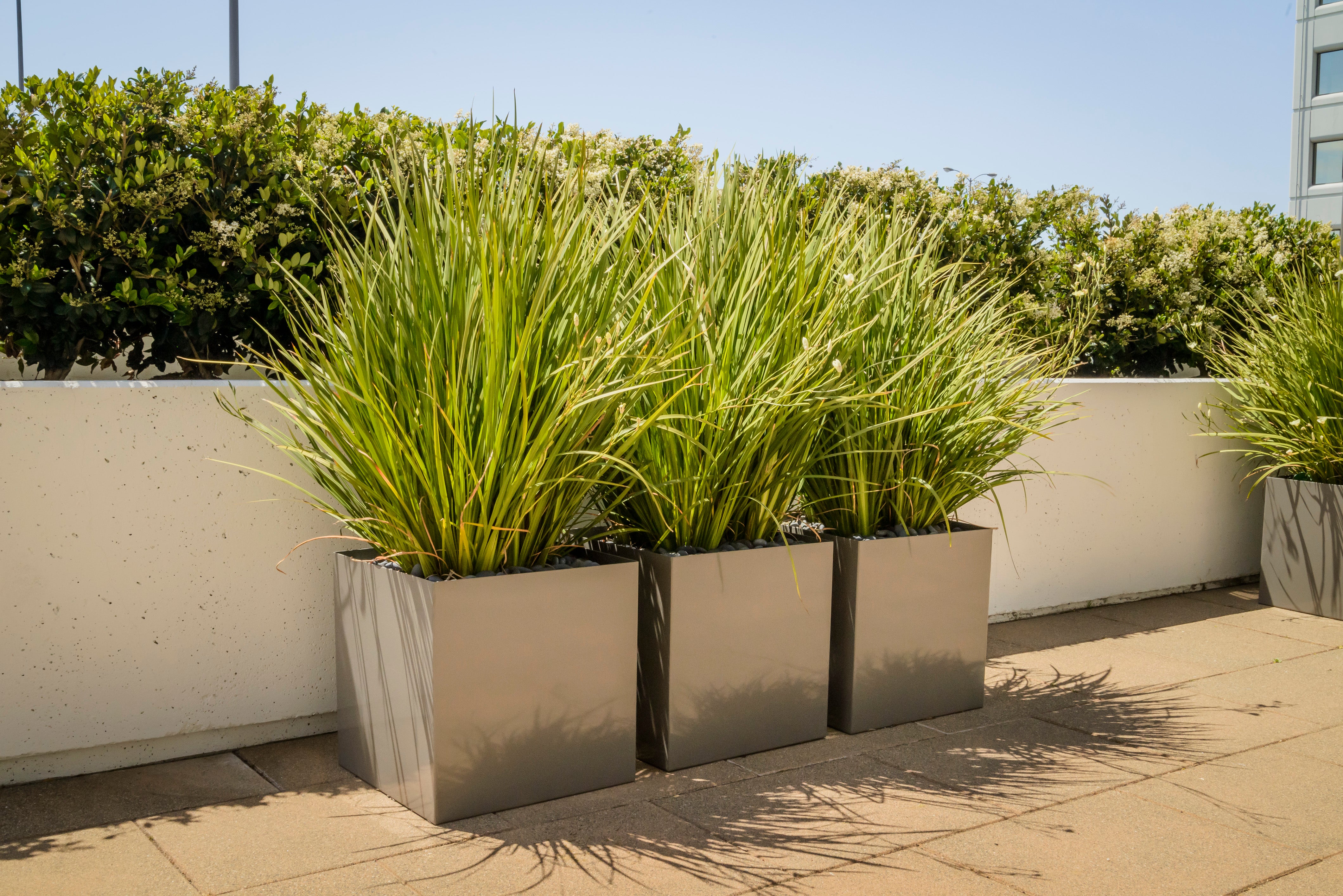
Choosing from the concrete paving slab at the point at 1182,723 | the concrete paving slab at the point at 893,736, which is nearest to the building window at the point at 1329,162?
the concrete paving slab at the point at 1182,723

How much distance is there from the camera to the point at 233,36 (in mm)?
12266

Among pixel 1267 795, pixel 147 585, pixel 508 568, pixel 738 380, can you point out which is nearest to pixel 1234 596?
pixel 1267 795

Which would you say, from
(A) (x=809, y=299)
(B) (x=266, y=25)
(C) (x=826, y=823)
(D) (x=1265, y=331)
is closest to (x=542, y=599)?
(C) (x=826, y=823)

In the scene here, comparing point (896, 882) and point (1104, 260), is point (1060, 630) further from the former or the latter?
point (896, 882)

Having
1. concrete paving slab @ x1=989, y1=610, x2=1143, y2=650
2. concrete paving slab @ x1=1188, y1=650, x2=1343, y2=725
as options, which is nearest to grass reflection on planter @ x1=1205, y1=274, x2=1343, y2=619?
concrete paving slab @ x1=1188, y1=650, x2=1343, y2=725

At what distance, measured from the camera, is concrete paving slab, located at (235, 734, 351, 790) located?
8.78 feet

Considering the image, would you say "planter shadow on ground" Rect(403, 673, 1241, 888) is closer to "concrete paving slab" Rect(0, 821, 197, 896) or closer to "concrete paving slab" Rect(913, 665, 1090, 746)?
"concrete paving slab" Rect(913, 665, 1090, 746)

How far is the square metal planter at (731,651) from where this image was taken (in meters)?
2.71

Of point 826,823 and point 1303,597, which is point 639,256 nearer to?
point 826,823

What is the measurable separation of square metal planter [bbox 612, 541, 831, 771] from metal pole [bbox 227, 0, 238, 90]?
11360 millimetres

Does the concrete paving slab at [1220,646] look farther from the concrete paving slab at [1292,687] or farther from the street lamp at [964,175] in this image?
the street lamp at [964,175]

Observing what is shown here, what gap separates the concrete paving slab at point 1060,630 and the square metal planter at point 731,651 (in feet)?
4.98

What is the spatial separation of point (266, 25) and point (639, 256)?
12089 millimetres

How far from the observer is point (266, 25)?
13.0 meters
